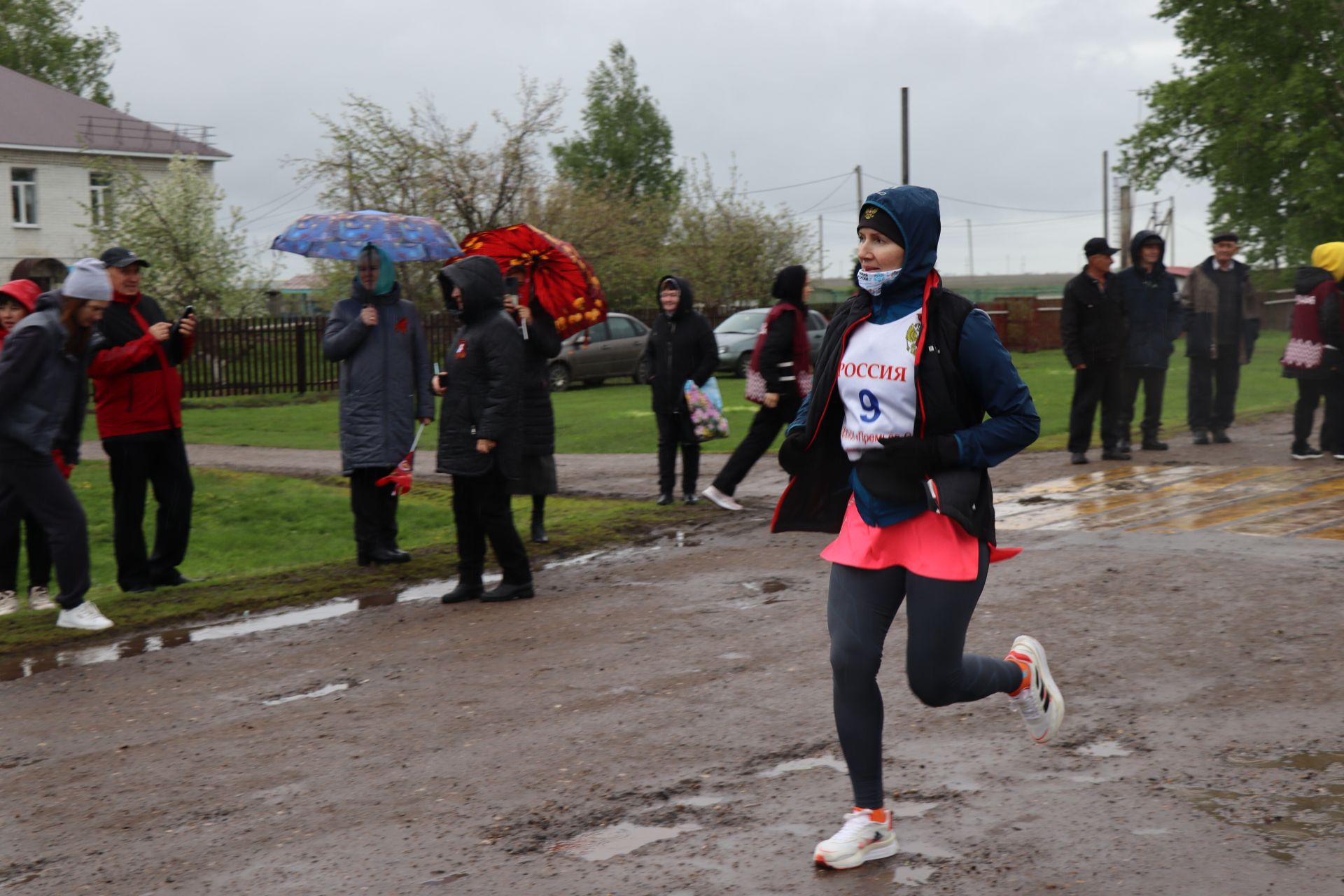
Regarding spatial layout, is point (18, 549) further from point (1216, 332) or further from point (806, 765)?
point (1216, 332)

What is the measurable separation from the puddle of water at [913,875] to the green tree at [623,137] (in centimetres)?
8030

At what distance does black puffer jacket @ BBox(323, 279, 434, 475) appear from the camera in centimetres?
922

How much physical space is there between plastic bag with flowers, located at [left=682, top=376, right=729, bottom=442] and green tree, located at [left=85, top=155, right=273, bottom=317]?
2743cm

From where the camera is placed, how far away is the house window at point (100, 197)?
43875mm

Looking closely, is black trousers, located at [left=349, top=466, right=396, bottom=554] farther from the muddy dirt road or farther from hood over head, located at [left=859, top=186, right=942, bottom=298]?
hood over head, located at [left=859, top=186, right=942, bottom=298]

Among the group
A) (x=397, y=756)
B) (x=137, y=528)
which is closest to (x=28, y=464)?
(x=137, y=528)

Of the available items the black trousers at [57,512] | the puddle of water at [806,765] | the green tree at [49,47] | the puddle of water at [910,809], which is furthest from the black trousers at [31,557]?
the green tree at [49,47]

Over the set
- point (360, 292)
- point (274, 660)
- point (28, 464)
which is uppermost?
point (360, 292)

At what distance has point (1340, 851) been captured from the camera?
3.99 meters

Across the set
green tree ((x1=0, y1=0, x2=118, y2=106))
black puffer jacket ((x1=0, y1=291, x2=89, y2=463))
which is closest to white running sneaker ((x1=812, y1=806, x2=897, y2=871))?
black puffer jacket ((x1=0, y1=291, x2=89, y2=463))

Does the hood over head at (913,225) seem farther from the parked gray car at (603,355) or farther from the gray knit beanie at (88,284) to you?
the parked gray car at (603,355)

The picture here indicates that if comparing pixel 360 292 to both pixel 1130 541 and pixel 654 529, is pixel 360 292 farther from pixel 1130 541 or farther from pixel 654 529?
pixel 1130 541

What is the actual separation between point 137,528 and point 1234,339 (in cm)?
1089

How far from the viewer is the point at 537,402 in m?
9.85
